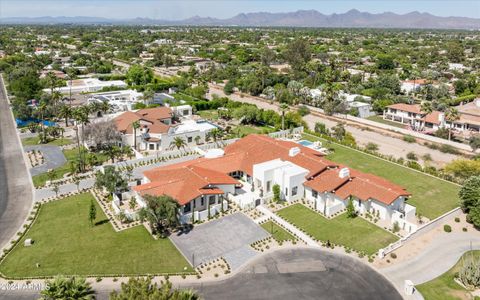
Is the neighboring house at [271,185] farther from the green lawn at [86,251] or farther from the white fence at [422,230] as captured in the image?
the green lawn at [86,251]

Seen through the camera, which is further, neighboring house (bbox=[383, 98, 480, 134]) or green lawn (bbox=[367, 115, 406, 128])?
green lawn (bbox=[367, 115, 406, 128])

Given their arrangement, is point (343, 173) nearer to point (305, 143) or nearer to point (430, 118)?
point (305, 143)

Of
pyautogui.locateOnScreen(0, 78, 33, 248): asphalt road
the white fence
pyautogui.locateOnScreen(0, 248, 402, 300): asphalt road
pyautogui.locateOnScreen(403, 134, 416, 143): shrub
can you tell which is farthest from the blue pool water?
pyautogui.locateOnScreen(0, 78, 33, 248): asphalt road

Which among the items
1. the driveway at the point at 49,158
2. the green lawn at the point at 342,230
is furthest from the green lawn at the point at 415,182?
the driveway at the point at 49,158

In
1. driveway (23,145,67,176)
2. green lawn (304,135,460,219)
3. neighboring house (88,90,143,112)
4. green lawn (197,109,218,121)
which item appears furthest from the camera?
neighboring house (88,90,143,112)

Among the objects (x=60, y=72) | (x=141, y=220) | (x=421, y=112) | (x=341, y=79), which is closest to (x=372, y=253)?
(x=141, y=220)

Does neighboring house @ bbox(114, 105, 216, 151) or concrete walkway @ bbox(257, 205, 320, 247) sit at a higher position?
neighboring house @ bbox(114, 105, 216, 151)

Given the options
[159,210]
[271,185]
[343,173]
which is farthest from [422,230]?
[159,210]

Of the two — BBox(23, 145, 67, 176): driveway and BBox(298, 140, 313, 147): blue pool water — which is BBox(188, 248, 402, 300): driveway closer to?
BBox(298, 140, 313, 147): blue pool water

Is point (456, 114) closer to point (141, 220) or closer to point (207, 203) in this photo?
point (207, 203)
